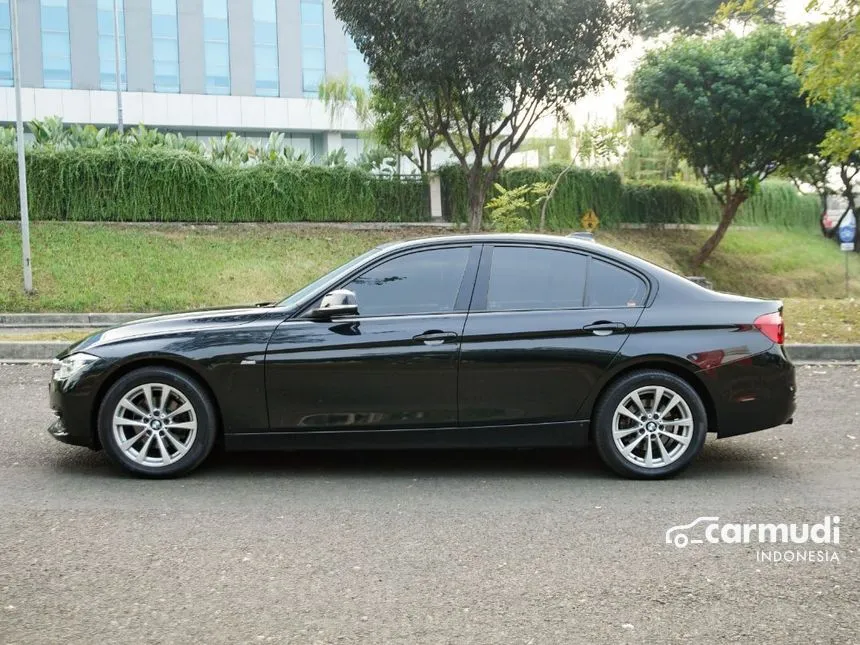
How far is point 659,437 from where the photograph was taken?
5.96 metres

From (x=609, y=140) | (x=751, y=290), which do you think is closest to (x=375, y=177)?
(x=609, y=140)

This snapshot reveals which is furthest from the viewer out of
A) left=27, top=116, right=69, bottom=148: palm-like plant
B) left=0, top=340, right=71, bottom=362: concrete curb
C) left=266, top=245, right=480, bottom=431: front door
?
left=27, top=116, right=69, bottom=148: palm-like plant

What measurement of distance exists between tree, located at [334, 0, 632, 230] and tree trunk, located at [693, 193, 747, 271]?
27.6ft

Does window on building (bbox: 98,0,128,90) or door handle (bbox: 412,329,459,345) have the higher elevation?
window on building (bbox: 98,0,128,90)

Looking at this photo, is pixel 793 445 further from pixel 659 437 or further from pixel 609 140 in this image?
pixel 609 140

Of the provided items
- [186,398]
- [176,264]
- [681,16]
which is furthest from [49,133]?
[681,16]

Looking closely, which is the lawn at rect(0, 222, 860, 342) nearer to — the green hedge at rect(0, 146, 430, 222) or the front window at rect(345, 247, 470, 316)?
the green hedge at rect(0, 146, 430, 222)

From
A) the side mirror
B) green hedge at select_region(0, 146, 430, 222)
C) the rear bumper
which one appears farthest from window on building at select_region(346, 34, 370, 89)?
the rear bumper

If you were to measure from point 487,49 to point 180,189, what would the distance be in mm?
9373

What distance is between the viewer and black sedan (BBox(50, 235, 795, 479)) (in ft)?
19.4

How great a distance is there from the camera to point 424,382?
590 centimetres

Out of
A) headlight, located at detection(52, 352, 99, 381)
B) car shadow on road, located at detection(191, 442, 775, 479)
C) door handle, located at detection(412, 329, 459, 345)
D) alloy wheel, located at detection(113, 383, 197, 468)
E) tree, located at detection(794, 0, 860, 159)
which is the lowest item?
car shadow on road, located at detection(191, 442, 775, 479)

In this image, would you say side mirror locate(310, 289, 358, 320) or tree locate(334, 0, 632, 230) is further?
tree locate(334, 0, 632, 230)

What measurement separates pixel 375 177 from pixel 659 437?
24.2 m
